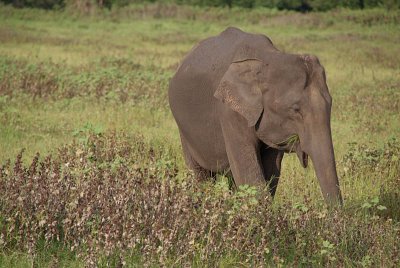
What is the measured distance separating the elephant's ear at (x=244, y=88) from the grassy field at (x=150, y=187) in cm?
69

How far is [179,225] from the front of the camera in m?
5.61

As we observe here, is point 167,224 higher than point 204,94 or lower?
lower

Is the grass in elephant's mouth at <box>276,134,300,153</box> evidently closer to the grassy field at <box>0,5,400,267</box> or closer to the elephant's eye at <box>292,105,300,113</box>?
the elephant's eye at <box>292,105,300,113</box>

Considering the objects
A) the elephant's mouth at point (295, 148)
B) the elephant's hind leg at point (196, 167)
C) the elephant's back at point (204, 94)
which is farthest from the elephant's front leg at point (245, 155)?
the elephant's hind leg at point (196, 167)

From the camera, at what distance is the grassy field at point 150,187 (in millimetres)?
5457

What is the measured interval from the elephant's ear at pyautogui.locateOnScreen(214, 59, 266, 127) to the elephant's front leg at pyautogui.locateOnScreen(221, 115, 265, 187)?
0.22 m

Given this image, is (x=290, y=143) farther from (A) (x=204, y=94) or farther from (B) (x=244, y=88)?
(A) (x=204, y=94)

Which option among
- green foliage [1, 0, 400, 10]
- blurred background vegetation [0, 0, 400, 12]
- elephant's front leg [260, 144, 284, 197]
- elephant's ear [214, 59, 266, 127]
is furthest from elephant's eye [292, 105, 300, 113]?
blurred background vegetation [0, 0, 400, 12]

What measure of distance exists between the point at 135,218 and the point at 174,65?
1510 centimetres

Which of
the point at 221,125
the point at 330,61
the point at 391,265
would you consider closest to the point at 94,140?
the point at 221,125

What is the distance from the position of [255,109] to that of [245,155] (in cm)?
48

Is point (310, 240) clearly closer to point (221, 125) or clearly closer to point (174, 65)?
point (221, 125)

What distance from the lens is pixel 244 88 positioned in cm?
689

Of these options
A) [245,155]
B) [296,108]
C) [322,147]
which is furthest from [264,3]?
[322,147]
